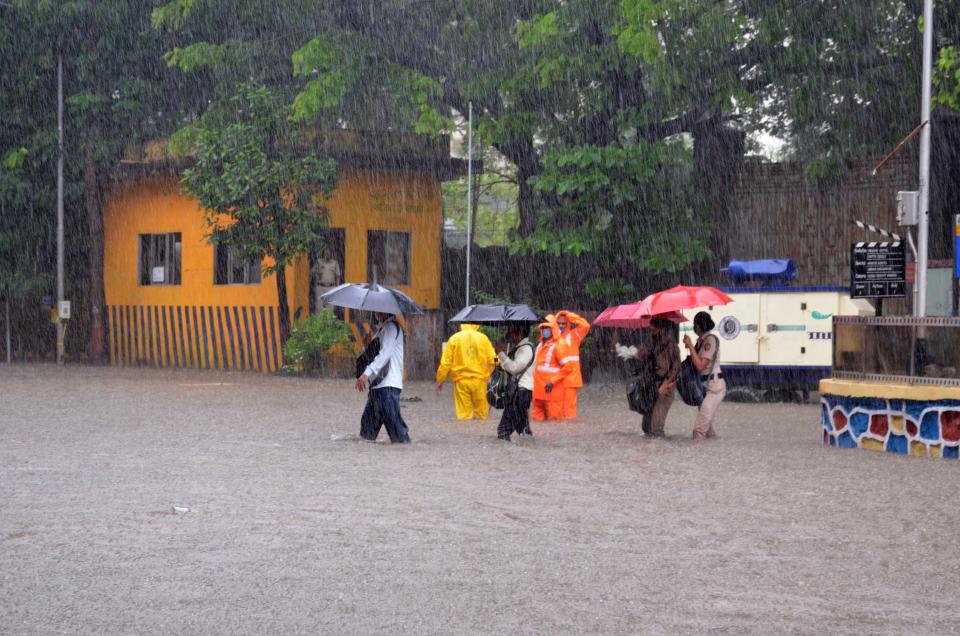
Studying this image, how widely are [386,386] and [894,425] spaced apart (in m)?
5.10

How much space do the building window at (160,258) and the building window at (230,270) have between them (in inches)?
48.3

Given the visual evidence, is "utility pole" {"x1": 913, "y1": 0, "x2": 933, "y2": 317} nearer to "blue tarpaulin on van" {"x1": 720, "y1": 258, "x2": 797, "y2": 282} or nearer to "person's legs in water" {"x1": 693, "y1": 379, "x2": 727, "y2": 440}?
"person's legs in water" {"x1": 693, "y1": 379, "x2": 727, "y2": 440}

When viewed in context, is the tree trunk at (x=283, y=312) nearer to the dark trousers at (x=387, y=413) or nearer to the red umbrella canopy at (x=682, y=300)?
the dark trousers at (x=387, y=413)

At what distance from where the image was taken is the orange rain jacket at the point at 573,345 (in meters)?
16.9

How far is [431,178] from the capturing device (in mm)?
29844

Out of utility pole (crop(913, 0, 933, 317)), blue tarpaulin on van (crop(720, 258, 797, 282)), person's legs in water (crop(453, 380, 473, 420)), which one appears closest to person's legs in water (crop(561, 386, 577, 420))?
person's legs in water (crop(453, 380, 473, 420))

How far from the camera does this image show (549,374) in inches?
671

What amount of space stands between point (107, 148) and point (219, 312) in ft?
15.0

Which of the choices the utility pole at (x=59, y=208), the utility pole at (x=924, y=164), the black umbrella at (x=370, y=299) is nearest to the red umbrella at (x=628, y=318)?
the black umbrella at (x=370, y=299)

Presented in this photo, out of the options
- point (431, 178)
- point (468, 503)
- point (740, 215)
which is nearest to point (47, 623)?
point (468, 503)

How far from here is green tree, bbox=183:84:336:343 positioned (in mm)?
25422

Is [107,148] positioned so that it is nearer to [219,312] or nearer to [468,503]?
[219,312]

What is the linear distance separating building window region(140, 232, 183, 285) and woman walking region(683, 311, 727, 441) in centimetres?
1820

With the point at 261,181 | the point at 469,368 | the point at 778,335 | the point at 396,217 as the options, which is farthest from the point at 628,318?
the point at 396,217
